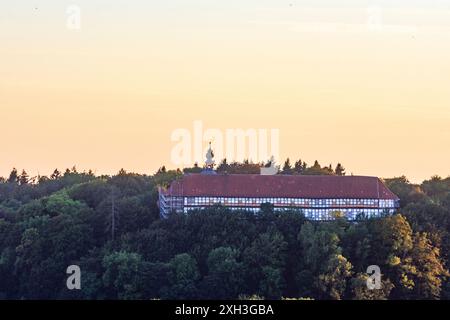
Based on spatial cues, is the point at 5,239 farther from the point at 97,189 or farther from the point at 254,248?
the point at 254,248

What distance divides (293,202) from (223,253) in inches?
355

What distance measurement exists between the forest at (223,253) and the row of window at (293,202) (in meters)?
1.52

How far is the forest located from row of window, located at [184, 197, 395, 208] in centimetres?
152

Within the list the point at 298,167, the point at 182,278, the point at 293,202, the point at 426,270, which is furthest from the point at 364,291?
the point at 298,167

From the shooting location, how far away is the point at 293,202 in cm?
10512

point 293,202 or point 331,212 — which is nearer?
point 331,212

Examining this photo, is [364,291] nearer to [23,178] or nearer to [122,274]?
[122,274]

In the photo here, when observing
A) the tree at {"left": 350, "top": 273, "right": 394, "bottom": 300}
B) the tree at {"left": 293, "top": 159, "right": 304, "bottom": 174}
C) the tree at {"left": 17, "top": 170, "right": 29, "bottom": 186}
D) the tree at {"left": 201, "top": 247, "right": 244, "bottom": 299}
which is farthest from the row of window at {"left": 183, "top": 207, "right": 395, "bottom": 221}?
the tree at {"left": 17, "top": 170, "right": 29, "bottom": 186}

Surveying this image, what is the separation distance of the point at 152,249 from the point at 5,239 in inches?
646

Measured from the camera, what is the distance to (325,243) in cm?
9731

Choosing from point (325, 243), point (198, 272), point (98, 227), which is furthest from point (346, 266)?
point (98, 227)

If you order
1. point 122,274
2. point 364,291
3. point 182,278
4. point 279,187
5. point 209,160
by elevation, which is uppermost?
point 209,160

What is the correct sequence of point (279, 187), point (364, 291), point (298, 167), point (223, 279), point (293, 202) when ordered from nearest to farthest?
1. point (364, 291)
2. point (223, 279)
3. point (293, 202)
4. point (279, 187)
5. point (298, 167)

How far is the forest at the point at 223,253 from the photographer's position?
318 feet
